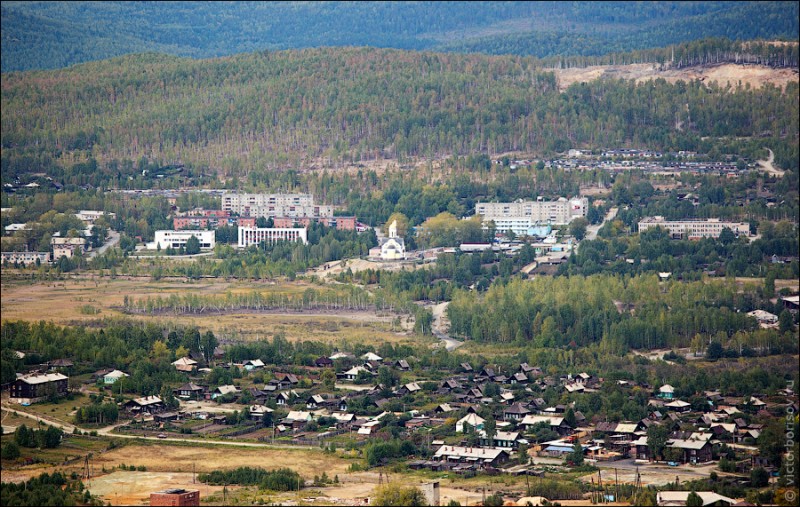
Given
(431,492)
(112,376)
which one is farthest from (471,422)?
(112,376)

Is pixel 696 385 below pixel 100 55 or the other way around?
below

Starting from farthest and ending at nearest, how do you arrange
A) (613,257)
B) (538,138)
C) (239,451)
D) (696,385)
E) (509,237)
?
(538,138), (509,237), (613,257), (696,385), (239,451)

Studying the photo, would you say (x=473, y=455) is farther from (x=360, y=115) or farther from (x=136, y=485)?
(x=360, y=115)

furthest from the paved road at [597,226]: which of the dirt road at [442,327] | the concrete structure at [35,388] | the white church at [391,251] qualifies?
the concrete structure at [35,388]

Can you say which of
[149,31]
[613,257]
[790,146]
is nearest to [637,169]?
[790,146]

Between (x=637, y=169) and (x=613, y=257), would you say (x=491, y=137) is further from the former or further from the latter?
(x=613, y=257)
